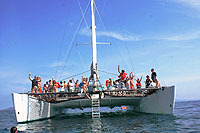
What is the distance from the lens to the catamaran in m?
12.1

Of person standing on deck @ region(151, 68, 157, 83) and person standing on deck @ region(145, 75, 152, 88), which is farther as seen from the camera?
person standing on deck @ region(145, 75, 152, 88)

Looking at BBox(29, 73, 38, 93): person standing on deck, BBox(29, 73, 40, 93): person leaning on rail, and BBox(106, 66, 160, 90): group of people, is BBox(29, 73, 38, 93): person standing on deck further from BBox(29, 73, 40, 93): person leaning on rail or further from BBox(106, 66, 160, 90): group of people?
BBox(106, 66, 160, 90): group of people

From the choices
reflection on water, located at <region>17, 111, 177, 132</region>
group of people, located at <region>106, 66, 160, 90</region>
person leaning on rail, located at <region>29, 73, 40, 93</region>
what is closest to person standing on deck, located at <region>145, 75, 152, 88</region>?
group of people, located at <region>106, 66, 160, 90</region>

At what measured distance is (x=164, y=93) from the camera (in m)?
12.0

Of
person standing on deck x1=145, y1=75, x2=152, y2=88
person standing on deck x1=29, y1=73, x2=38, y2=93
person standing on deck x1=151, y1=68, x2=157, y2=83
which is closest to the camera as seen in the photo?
person standing on deck x1=151, y1=68, x2=157, y2=83

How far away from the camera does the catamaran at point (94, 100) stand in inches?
475

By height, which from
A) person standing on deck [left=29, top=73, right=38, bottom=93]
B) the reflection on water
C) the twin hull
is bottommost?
the reflection on water

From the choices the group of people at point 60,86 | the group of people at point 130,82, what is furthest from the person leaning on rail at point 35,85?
the group of people at point 130,82

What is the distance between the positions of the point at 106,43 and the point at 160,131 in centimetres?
1200

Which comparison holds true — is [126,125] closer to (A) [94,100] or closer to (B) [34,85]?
(A) [94,100]

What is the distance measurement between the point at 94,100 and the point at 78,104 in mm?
2308

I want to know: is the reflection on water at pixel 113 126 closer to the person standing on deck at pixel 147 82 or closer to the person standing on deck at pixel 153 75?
the person standing on deck at pixel 147 82

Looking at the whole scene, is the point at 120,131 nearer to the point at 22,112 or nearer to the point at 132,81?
the point at 132,81

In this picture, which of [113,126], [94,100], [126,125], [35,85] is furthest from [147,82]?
[35,85]
